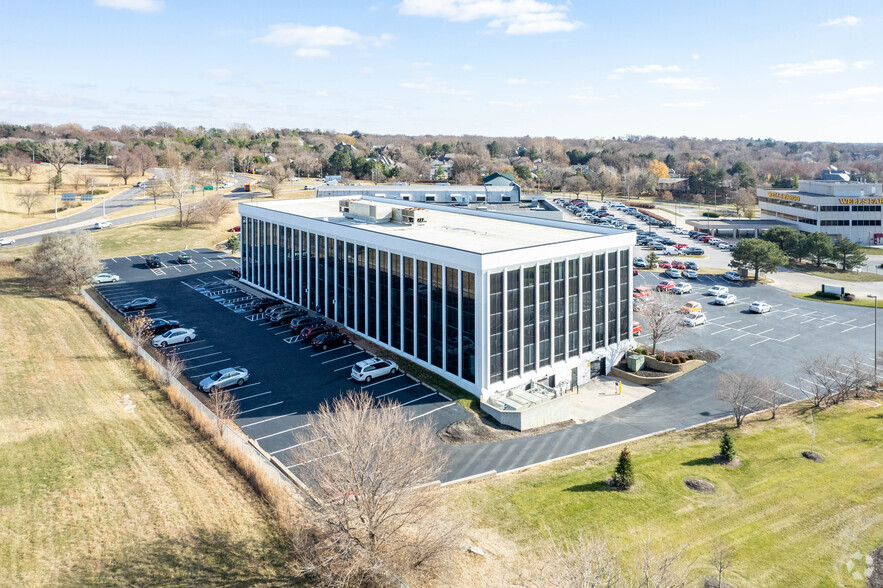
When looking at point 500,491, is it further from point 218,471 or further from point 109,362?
point 109,362

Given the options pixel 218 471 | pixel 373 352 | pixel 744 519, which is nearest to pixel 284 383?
pixel 373 352

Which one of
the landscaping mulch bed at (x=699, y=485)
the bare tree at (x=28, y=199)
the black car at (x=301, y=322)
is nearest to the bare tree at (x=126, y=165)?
the bare tree at (x=28, y=199)

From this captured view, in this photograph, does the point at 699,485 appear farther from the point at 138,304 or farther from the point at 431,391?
the point at 138,304

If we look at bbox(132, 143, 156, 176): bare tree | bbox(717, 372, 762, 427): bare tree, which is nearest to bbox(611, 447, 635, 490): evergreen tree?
bbox(717, 372, 762, 427): bare tree

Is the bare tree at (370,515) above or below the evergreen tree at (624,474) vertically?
above

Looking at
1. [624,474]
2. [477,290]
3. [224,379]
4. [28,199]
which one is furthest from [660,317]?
[28,199]

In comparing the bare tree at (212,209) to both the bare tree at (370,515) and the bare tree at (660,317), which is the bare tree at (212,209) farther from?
the bare tree at (370,515)

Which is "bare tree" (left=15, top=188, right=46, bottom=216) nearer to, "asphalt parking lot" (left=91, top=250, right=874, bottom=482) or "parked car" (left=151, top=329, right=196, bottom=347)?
"asphalt parking lot" (left=91, top=250, right=874, bottom=482)
